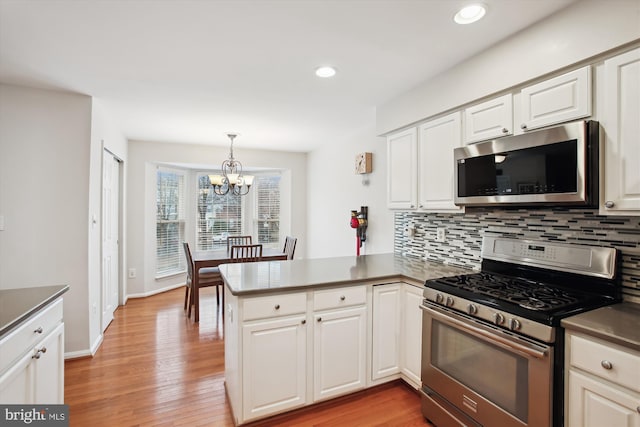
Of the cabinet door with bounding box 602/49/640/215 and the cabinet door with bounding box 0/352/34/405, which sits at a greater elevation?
the cabinet door with bounding box 602/49/640/215

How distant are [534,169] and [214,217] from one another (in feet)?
17.0

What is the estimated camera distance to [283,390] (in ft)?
6.37

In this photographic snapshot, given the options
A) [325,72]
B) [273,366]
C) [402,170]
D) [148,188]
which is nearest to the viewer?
[273,366]

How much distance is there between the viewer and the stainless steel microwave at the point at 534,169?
1.48 metres

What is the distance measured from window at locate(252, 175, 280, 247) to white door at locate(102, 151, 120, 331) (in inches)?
92.5

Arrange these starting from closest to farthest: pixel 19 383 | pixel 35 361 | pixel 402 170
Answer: pixel 19 383, pixel 35 361, pixel 402 170

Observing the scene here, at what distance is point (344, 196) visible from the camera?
174 inches

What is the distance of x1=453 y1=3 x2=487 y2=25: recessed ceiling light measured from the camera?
1.59 meters

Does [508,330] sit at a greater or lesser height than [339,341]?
greater

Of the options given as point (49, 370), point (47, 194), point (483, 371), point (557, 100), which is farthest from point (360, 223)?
point (47, 194)

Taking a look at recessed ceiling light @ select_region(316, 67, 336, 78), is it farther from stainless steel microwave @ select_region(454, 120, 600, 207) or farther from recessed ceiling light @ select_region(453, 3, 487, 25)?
stainless steel microwave @ select_region(454, 120, 600, 207)

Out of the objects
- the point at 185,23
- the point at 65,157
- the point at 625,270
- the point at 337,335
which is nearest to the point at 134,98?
the point at 65,157

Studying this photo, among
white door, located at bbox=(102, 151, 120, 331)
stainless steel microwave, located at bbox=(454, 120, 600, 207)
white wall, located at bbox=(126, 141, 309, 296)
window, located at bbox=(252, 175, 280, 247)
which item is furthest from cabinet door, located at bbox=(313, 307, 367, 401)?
window, located at bbox=(252, 175, 280, 247)

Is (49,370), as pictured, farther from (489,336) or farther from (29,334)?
(489,336)
